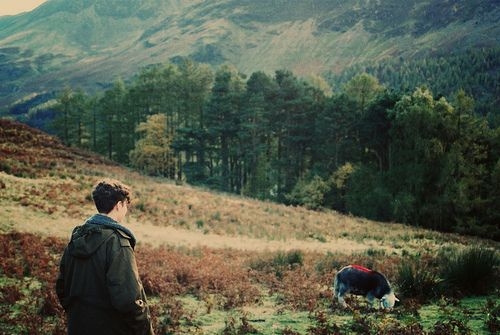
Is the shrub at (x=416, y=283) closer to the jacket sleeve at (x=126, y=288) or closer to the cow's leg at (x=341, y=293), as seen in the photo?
the cow's leg at (x=341, y=293)

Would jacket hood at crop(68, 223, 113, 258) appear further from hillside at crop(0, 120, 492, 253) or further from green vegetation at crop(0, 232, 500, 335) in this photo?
hillside at crop(0, 120, 492, 253)

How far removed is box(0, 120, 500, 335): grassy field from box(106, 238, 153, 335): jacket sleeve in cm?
403

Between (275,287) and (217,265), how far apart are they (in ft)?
8.17

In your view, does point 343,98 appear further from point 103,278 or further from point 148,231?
point 103,278

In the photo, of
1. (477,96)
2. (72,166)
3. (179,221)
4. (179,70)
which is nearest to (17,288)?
(179,221)

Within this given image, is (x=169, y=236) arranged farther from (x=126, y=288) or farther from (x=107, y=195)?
(x=126, y=288)

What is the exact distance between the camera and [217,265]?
13.9 metres

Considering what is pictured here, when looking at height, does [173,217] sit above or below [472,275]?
below

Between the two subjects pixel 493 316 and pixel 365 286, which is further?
pixel 365 286

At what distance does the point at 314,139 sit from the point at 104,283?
5073 cm

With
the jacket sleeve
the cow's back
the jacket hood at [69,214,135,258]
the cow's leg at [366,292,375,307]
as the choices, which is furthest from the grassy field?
the jacket hood at [69,214,135,258]

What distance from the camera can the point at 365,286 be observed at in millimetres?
8750

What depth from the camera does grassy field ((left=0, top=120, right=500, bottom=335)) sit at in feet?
25.6

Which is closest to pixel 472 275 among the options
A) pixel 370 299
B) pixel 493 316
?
pixel 370 299
